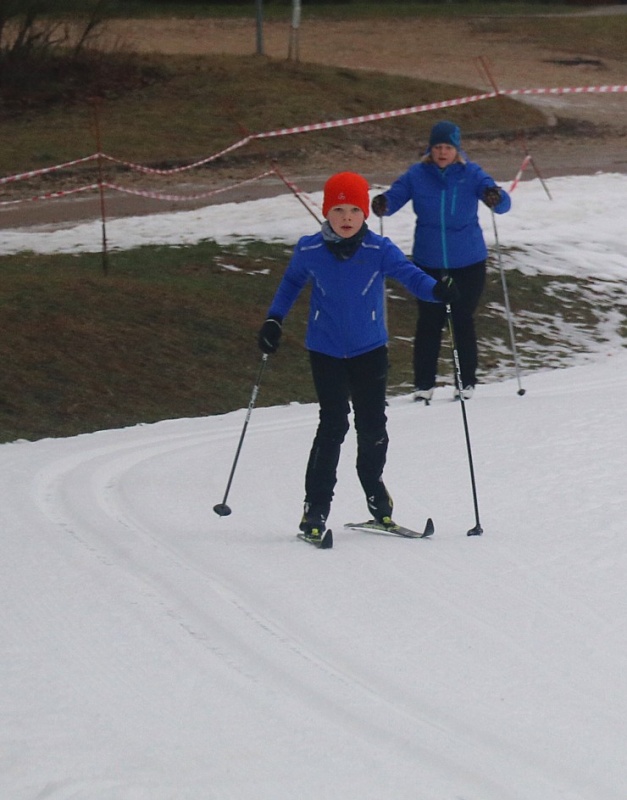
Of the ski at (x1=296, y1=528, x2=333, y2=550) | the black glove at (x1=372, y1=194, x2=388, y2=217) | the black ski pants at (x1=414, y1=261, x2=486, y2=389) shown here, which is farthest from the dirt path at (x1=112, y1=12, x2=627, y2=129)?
the ski at (x1=296, y1=528, x2=333, y2=550)

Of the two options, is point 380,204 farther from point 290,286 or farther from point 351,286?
point 351,286

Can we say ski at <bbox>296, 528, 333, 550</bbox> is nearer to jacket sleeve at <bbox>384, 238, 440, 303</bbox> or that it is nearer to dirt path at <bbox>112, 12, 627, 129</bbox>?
jacket sleeve at <bbox>384, 238, 440, 303</bbox>

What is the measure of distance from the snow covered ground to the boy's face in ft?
4.61

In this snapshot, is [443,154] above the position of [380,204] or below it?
above

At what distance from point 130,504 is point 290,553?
1.21 metres

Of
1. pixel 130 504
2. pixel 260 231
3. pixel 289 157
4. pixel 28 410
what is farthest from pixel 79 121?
pixel 130 504

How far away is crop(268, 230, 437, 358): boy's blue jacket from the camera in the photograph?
658cm

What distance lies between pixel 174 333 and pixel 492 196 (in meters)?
3.24

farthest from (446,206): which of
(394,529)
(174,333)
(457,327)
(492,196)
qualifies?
(394,529)

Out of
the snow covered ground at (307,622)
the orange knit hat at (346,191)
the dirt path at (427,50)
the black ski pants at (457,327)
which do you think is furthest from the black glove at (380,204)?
the dirt path at (427,50)

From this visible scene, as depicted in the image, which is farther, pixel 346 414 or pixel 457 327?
pixel 457 327

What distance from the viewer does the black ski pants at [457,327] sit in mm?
9969

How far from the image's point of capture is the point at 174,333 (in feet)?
38.9

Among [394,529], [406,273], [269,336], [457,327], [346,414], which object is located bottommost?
[394,529]
